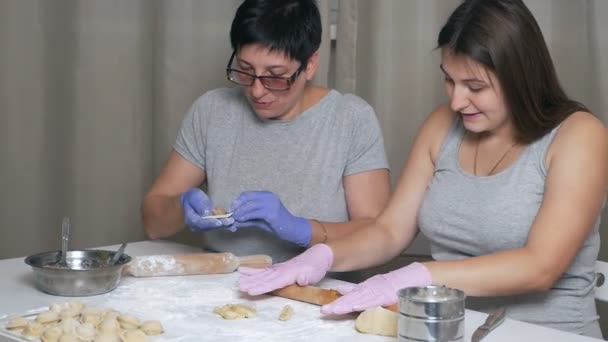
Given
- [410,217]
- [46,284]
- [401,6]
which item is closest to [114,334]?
[46,284]

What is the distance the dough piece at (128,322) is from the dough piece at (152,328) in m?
0.01

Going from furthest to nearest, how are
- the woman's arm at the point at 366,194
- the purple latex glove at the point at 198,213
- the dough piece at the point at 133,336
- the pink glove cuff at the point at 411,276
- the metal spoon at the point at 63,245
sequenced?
the woman's arm at the point at 366,194 < the purple latex glove at the point at 198,213 < the metal spoon at the point at 63,245 < the pink glove cuff at the point at 411,276 < the dough piece at the point at 133,336

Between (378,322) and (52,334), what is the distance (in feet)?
1.63

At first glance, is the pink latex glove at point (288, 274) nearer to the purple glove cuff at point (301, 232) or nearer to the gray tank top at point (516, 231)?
the purple glove cuff at point (301, 232)

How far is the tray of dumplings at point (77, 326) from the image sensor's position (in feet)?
4.34

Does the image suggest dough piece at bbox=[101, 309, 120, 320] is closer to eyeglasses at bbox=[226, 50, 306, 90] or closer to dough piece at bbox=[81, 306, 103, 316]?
dough piece at bbox=[81, 306, 103, 316]

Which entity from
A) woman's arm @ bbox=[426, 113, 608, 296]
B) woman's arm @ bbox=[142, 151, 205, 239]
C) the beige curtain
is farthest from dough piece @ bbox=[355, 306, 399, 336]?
the beige curtain

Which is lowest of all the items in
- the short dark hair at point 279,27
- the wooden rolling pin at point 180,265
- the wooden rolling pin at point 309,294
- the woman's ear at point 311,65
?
the wooden rolling pin at point 180,265

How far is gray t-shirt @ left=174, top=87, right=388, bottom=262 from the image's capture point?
84.3 inches

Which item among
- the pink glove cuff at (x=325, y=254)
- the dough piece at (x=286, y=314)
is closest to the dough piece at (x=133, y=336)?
the dough piece at (x=286, y=314)

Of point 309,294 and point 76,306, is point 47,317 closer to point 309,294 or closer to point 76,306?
point 76,306

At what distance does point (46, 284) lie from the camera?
1610 mm

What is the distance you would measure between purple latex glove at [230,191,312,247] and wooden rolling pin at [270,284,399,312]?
0.31 meters

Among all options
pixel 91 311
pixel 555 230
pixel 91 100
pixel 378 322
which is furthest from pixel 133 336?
pixel 91 100
